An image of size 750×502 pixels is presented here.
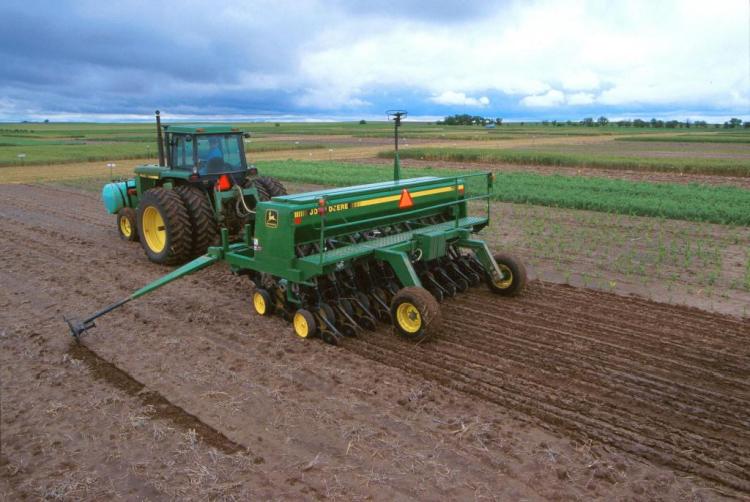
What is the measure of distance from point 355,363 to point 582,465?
235cm

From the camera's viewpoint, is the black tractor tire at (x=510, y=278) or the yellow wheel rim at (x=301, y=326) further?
the black tractor tire at (x=510, y=278)

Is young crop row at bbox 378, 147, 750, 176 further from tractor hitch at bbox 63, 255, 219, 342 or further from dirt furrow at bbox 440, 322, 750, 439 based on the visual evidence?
tractor hitch at bbox 63, 255, 219, 342

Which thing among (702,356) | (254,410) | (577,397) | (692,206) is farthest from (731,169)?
(254,410)

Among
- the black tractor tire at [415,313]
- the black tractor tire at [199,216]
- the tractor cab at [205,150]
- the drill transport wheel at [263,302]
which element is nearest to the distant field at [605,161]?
the tractor cab at [205,150]

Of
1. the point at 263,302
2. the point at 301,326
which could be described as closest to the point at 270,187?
the point at 263,302

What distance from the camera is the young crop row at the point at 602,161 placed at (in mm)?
24281

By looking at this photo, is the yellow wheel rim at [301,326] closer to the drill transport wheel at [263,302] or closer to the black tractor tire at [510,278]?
the drill transport wheel at [263,302]

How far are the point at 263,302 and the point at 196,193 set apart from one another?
9.45 feet

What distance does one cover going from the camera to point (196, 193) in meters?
8.98

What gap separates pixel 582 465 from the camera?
13.2 ft

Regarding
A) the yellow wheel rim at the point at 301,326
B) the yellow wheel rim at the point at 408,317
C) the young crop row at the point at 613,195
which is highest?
the young crop row at the point at 613,195

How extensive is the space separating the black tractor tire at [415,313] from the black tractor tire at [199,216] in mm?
4024

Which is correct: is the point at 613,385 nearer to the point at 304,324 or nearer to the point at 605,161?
the point at 304,324

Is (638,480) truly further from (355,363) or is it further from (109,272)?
(109,272)
